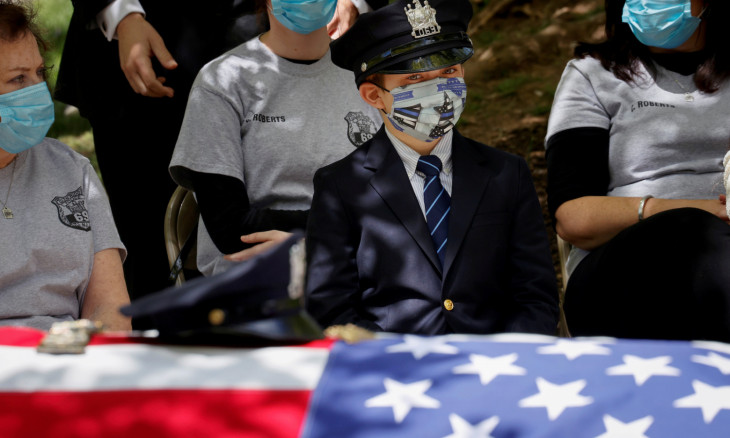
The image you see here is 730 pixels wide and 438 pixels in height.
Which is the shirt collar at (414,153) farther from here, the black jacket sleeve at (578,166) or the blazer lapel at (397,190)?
the black jacket sleeve at (578,166)

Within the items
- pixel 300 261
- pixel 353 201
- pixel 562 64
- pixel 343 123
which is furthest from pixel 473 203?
pixel 562 64

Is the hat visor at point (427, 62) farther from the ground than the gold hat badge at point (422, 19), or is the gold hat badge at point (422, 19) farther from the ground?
the gold hat badge at point (422, 19)

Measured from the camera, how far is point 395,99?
293cm

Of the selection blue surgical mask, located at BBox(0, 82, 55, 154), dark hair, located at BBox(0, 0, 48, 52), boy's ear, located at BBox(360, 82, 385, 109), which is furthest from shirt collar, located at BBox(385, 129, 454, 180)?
dark hair, located at BBox(0, 0, 48, 52)

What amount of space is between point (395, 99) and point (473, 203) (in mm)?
423

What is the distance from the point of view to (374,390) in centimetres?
156

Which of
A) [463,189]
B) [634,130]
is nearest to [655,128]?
[634,130]

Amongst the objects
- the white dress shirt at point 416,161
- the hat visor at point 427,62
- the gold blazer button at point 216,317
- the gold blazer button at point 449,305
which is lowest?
the gold blazer button at point 449,305

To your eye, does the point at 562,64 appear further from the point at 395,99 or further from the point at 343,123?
the point at 395,99

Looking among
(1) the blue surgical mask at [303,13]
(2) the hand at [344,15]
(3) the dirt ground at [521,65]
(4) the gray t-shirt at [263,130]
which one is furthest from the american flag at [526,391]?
(3) the dirt ground at [521,65]

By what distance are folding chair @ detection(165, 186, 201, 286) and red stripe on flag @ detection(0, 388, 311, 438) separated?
1.94 metres

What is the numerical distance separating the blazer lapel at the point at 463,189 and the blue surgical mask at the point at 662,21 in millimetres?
922

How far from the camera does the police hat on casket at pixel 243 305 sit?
66.1 inches

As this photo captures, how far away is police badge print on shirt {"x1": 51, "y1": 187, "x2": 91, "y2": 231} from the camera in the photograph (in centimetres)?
292
